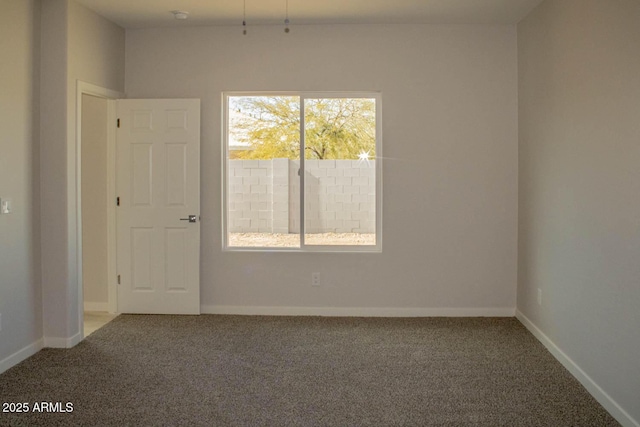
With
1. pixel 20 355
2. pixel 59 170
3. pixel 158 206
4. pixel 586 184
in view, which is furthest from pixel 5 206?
pixel 586 184

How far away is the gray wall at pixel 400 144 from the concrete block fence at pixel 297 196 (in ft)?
0.63

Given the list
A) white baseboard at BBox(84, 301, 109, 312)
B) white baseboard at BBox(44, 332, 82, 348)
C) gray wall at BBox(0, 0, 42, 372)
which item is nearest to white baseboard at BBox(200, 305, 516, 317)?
white baseboard at BBox(84, 301, 109, 312)

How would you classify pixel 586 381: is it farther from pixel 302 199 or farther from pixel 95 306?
pixel 95 306

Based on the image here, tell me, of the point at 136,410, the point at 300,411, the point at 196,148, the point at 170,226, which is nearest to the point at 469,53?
the point at 196,148

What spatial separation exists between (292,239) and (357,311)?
35.7 inches

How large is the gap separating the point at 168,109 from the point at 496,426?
3.82 m

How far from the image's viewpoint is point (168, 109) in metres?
5.21

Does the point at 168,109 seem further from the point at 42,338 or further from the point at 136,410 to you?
the point at 136,410

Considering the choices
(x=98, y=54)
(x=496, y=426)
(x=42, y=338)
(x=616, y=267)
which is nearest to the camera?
(x=496, y=426)

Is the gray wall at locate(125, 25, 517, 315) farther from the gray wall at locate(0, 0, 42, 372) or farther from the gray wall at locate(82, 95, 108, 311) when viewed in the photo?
the gray wall at locate(0, 0, 42, 372)

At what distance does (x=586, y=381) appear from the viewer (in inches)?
139

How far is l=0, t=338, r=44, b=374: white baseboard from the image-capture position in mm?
3804

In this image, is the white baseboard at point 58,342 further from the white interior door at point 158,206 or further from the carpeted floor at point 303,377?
the white interior door at point 158,206

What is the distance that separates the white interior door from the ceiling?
74cm
